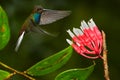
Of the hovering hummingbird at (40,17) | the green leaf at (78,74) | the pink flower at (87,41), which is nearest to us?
the green leaf at (78,74)

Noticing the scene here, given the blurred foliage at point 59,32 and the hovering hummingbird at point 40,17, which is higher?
the hovering hummingbird at point 40,17

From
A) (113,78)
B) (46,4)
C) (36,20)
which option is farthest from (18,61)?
(36,20)

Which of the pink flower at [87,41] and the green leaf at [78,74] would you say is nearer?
the green leaf at [78,74]

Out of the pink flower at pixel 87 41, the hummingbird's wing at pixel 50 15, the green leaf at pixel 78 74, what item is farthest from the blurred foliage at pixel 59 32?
the green leaf at pixel 78 74

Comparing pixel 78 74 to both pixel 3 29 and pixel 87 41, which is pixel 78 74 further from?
pixel 3 29

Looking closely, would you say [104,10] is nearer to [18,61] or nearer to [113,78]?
[113,78]

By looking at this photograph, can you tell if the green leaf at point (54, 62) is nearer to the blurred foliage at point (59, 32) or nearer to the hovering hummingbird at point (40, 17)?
the hovering hummingbird at point (40, 17)

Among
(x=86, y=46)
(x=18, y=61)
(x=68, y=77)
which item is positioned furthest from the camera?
(x=18, y=61)

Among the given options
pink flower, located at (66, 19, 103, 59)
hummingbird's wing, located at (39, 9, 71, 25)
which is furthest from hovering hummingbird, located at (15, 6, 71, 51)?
pink flower, located at (66, 19, 103, 59)
